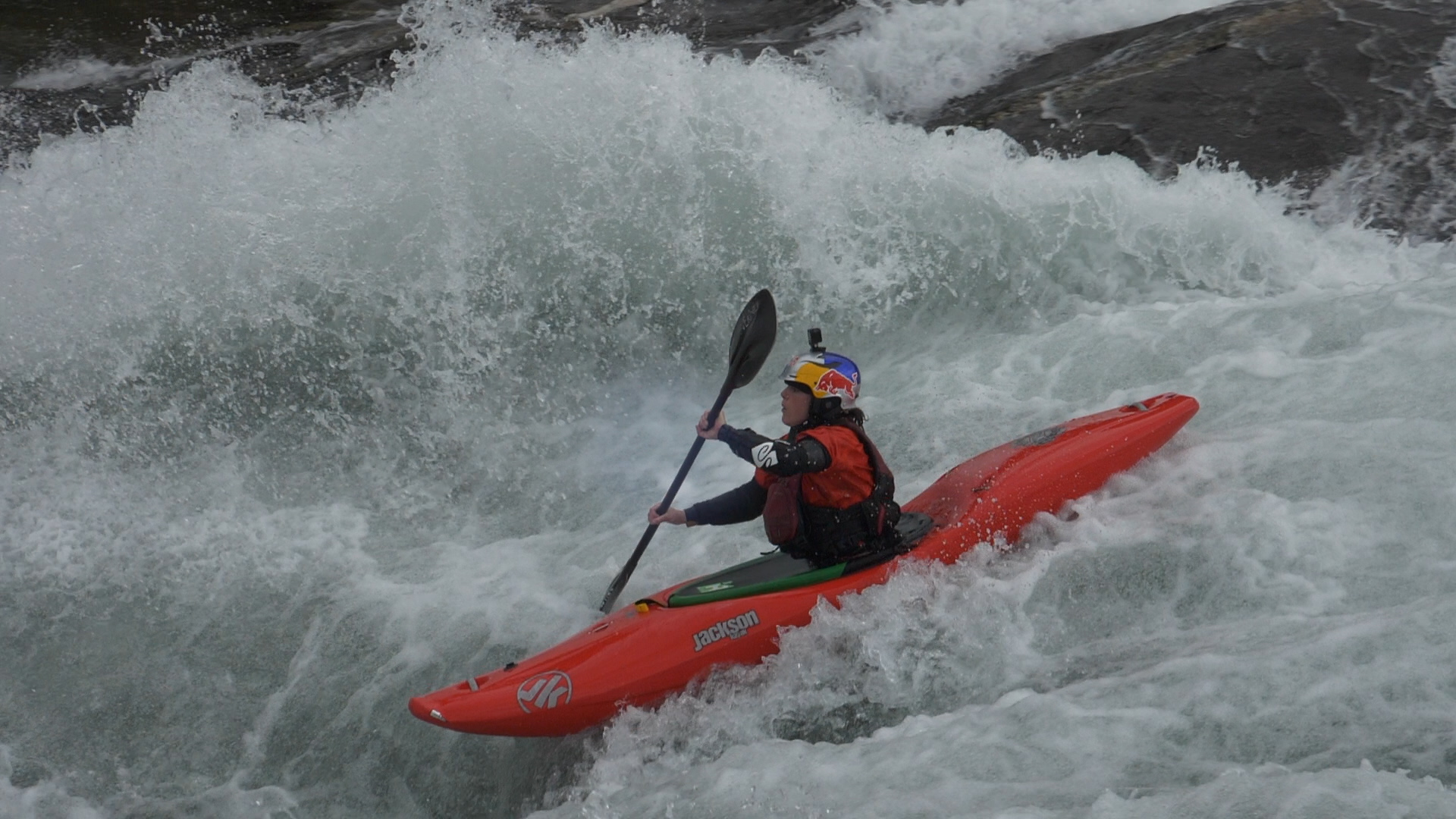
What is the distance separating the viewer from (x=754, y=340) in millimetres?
4957

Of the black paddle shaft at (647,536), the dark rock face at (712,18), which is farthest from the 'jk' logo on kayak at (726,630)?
the dark rock face at (712,18)

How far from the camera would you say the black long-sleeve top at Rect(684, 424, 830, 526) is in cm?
406

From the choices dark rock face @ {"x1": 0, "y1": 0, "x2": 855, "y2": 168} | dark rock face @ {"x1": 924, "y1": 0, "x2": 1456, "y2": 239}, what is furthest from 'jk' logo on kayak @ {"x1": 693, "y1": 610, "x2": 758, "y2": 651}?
dark rock face @ {"x1": 0, "y1": 0, "x2": 855, "y2": 168}

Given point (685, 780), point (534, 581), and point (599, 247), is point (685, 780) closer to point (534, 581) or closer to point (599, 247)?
point (534, 581)

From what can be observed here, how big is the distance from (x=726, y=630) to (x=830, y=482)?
0.64 meters

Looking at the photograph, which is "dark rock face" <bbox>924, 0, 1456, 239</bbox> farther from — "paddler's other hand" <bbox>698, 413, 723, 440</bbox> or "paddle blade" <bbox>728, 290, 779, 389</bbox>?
"paddler's other hand" <bbox>698, 413, 723, 440</bbox>

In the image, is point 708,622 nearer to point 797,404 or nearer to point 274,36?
point 797,404

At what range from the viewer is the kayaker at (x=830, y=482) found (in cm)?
424

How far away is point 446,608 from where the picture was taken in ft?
16.7

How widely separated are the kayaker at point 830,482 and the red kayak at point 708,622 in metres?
0.09

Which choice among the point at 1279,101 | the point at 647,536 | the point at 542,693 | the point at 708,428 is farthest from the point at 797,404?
the point at 1279,101

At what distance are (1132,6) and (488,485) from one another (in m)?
6.98

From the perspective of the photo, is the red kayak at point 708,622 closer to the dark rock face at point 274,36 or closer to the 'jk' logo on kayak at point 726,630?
the 'jk' logo on kayak at point 726,630

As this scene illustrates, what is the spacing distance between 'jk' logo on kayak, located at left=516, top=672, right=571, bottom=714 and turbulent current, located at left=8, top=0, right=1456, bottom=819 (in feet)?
0.78
